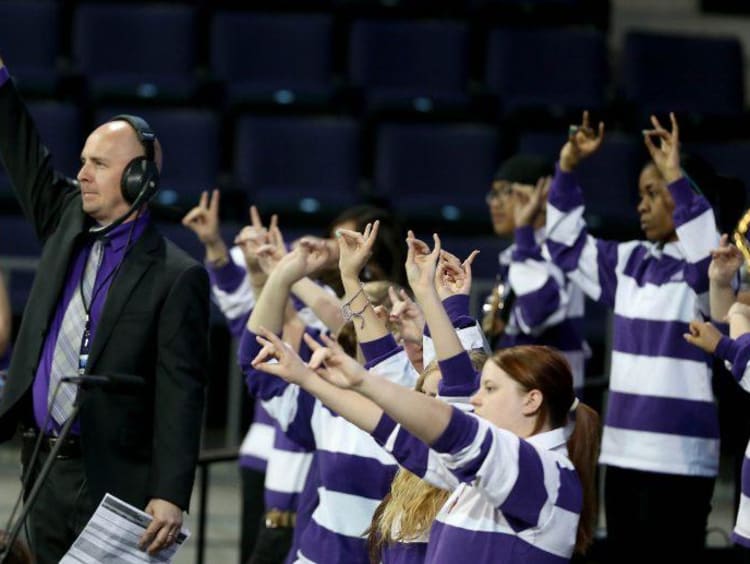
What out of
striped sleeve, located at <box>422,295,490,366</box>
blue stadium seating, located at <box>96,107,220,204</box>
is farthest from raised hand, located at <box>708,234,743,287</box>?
blue stadium seating, located at <box>96,107,220,204</box>

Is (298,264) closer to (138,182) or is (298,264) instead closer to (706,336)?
(138,182)

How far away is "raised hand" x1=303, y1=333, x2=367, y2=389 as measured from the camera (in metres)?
2.76

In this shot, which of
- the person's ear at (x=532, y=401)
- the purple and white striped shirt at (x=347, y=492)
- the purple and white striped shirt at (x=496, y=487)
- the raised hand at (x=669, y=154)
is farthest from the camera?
the raised hand at (x=669, y=154)

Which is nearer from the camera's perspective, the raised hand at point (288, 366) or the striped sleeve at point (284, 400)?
the raised hand at point (288, 366)

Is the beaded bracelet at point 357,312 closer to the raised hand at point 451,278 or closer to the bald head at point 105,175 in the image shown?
the raised hand at point 451,278

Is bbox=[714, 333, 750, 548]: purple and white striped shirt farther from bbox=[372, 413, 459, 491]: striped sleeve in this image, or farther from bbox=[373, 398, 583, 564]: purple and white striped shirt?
bbox=[372, 413, 459, 491]: striped sleeve

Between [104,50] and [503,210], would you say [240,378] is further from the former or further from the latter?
[104,50]

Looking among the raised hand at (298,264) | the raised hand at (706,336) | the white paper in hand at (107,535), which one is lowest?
the white paper in hand at (107,535)

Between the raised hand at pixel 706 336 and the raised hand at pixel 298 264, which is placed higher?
the raised hand at pixel 298 264

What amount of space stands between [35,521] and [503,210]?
244 cm

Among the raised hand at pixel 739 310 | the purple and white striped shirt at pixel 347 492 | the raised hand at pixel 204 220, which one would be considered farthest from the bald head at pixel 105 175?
the raised hand at pixel 739 310

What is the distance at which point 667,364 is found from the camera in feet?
15.6

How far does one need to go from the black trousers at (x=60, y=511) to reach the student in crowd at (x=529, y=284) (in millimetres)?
1999

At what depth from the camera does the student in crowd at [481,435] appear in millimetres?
2805
